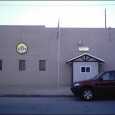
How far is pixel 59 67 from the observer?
24.6 meters

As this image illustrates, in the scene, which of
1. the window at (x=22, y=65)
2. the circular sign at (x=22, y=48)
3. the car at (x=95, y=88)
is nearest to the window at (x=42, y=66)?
the window at (x=22, y=65)

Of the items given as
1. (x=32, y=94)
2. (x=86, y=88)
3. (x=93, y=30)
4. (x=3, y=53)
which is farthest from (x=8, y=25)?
(x=86, y=88)

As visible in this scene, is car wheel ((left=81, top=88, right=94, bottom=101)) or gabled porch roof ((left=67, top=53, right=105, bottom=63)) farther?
gabled porch roof ((left=67, top=53, right=105, bottom=63))

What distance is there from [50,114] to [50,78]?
47.8ft

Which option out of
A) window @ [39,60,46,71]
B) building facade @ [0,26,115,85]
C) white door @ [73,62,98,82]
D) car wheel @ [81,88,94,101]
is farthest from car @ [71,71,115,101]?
window @ [39,60,46,71]

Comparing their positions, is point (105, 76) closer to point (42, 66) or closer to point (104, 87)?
point (104, 87)

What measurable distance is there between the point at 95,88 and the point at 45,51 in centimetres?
1121

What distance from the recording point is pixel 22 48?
24641 mm

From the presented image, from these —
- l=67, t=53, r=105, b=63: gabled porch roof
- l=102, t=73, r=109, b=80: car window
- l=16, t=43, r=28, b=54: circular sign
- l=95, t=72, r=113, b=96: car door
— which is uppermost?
l=16, t=43, r=28, b=54: circular sign

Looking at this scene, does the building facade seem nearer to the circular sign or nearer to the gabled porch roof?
the circular sign

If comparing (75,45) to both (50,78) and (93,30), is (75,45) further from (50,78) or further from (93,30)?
(50,78)

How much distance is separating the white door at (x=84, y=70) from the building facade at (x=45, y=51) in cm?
79

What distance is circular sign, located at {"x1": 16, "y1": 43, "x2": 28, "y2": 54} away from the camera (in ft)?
80.9

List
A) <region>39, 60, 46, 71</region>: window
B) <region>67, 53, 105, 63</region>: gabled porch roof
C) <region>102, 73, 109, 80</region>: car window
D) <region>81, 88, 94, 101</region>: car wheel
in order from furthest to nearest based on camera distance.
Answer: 1. <region>39, 60, 46, 71</region>: window
2. <region>67, 53, 105, 63</region>: gabled porch roof
3. <region>102, 73, 109, 80</region>: car window
4. <region>81, 88, 94, 101</region>: car wheel
